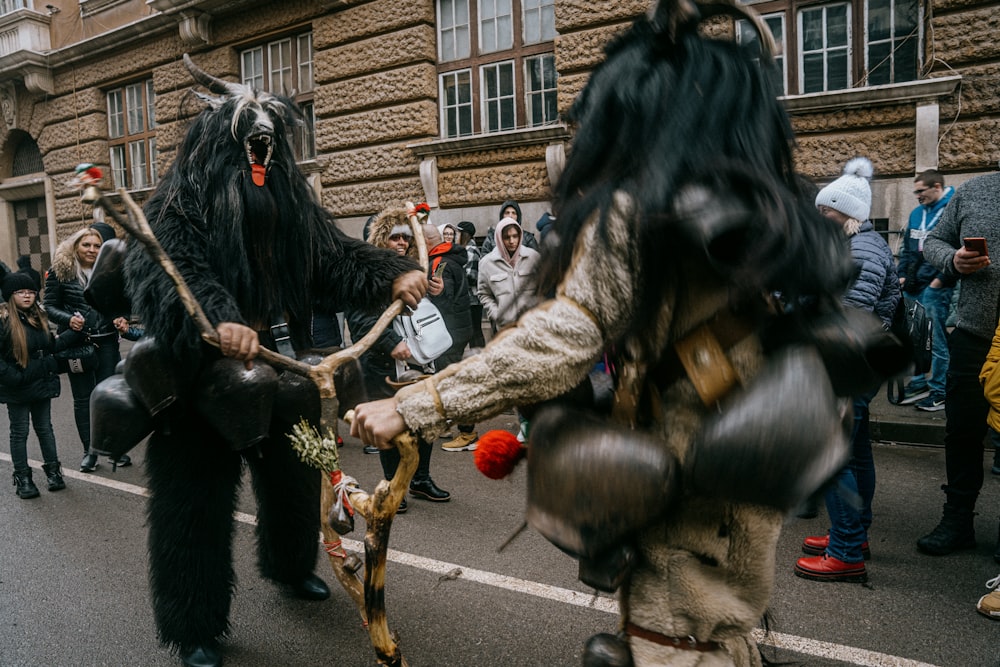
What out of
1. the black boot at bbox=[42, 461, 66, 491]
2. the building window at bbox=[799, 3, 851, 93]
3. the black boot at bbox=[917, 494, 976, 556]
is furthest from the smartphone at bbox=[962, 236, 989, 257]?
the black boot at bbox=[42, 461, 66, 491]

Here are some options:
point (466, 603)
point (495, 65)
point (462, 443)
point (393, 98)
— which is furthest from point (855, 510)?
point (393, 98)

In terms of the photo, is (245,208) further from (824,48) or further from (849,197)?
(824,48)

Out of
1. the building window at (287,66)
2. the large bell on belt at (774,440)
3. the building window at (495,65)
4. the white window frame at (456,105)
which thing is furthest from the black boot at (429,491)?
the building window at (287,66)

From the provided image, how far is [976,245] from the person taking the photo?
358 centimetres

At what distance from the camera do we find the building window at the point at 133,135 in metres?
14.5

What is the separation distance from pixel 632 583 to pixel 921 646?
205 cm

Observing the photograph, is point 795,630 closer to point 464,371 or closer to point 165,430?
point 464,371

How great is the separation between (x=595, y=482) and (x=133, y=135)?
15946mm

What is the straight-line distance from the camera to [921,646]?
2979 mm

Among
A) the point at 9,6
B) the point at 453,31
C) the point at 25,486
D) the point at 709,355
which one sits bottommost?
the point at 25,486

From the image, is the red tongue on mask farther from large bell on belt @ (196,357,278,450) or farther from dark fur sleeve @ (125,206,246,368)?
large bell on belt @ (196,357,278,450)

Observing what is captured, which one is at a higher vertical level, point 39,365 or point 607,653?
point 39,365

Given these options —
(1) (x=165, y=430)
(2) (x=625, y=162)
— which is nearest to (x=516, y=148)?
(1) (x=165, y=430)

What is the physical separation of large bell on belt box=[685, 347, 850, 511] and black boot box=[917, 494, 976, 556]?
9.91ft
